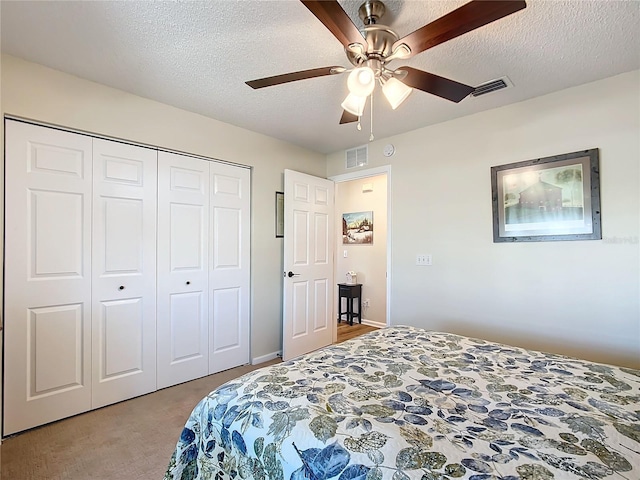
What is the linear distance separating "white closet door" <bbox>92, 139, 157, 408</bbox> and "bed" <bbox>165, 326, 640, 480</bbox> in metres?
1.58

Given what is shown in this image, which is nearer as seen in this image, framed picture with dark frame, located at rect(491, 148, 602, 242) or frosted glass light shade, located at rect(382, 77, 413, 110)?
frosted glass light shade, located at rect(382, 77, 413, 110)

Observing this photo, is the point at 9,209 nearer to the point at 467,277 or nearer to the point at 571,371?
the point at 571,371

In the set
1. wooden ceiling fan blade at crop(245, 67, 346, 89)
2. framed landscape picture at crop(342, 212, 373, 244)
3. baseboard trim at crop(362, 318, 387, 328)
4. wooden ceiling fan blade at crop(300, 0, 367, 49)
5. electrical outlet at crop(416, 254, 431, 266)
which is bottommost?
Answer: baseboard trim at crop(362, 318, 387, 328)

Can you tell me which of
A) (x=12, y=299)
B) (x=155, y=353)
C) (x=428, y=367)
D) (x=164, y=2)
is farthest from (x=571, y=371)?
(x=12, y=299)

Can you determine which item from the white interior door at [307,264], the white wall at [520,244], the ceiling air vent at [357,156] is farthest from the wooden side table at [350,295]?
the ceiling air vent at [357,156]

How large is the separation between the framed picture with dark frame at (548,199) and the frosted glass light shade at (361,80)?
5.59ft

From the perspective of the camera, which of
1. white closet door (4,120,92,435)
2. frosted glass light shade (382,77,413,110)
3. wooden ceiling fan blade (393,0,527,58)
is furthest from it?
white closet door (4,120,92,435)

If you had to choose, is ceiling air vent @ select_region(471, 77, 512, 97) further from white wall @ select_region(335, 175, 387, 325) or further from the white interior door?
white wall @ select_region(335, 175, 387, 325)

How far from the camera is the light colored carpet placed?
172 cm

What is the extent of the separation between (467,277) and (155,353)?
2783 mm

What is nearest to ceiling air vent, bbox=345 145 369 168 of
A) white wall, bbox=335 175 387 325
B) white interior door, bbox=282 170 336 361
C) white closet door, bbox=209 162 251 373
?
white interior door, bbox=282 170 336 361

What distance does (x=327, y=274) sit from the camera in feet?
12.8

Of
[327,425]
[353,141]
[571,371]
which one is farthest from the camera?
[353,141]

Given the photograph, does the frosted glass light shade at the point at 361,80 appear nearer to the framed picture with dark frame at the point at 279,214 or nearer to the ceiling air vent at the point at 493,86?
the ceiling air vent at the point at 493,86
